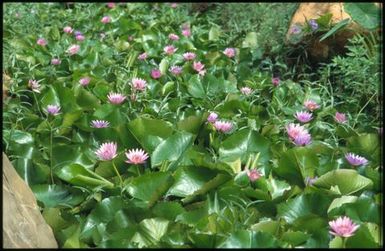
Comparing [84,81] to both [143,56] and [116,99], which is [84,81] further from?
[143,56]

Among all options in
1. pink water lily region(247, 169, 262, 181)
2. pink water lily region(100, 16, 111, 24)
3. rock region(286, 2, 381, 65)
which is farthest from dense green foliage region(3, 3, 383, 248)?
pink water lily region(100, 16, 111, 24)

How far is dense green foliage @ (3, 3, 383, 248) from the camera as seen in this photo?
6.73 ft

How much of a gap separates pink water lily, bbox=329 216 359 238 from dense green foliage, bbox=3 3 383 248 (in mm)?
18

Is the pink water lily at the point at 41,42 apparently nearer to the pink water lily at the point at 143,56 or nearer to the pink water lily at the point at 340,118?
the pink water lily at the point at 143,56

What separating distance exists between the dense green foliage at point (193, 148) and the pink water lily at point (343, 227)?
2 cm

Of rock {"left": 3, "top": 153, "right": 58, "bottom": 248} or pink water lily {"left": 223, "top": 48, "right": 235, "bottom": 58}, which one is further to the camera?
pink water lily {"left": 223, "top": 48, "right": 235, "bottom": 58}

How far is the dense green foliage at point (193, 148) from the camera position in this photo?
6.73 feet

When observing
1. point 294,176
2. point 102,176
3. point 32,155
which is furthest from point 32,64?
point 294,176

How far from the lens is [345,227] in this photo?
1.88 metres

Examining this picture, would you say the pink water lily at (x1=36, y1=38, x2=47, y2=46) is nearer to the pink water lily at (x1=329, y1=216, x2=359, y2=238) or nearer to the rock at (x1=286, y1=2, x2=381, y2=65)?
the rock at (x1=286, y1=2, x2=381, y2=65)

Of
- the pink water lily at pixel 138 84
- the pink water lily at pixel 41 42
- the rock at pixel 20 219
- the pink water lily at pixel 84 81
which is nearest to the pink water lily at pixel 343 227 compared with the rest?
the rock at pixel 20 219

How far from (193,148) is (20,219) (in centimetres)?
85

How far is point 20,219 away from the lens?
6.41 ft

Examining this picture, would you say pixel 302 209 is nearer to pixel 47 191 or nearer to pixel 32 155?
pixel 47 191
